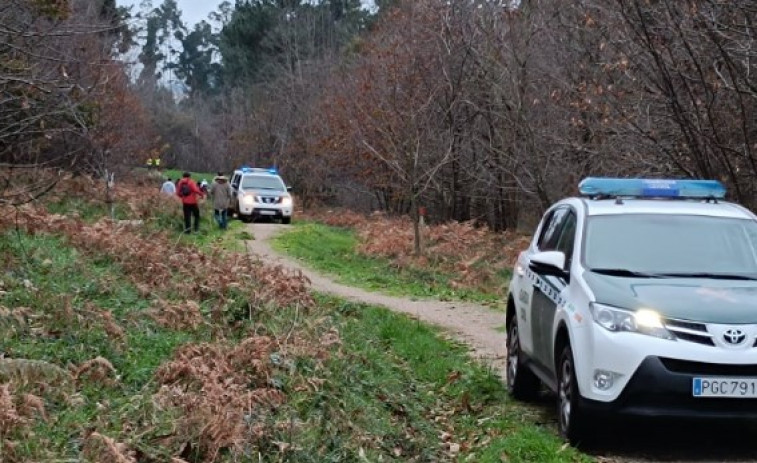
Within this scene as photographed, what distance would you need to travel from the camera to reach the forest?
1118 centimetres

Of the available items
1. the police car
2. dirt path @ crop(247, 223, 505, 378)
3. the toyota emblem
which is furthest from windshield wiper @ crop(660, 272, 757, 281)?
dirt path @ crop(247, 223, 505, 378)

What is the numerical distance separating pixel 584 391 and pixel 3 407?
3794 millimetres

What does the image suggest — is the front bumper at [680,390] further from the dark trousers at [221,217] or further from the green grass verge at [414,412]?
the dark trousers at [221,217]

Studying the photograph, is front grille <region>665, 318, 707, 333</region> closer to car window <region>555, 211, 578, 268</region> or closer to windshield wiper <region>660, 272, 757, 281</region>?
windshield wiper <region>660, 272, 757, 281</region>

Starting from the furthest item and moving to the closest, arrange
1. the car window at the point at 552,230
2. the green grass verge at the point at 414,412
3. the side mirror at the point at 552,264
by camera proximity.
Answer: the car window at the point at 552,230 → the side mirror at the point at 552,264 → the green grass verge at the point at 414,412

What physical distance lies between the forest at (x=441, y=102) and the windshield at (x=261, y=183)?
321 centimetres

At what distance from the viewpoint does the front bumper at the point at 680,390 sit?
6012 millimetres

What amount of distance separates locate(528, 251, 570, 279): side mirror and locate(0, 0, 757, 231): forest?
403cm

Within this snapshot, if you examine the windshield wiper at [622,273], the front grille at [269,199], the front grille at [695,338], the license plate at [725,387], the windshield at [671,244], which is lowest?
the front grille at [269,199]

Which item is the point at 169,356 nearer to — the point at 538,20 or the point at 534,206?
the point at 538,20

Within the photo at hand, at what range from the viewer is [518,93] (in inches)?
917

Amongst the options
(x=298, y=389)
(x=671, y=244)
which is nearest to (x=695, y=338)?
(x=671, y=244)

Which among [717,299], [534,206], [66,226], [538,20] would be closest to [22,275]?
[66,226]

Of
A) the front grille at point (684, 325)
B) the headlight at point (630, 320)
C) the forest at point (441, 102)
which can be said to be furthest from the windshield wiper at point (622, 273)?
the forest at point (441, 102)
